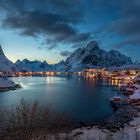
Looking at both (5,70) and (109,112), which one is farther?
(5,70)

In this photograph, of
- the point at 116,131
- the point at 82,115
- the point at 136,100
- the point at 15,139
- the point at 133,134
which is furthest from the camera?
the point at 136,100

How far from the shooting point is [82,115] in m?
34.4

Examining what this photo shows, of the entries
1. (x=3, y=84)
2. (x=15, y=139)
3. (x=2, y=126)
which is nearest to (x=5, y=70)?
(x=3, y=84)

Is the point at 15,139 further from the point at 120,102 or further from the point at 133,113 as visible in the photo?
the point at 120,102

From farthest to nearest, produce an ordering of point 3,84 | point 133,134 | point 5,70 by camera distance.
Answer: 1. point 5,70
2. point 3,84
3. point 133,134

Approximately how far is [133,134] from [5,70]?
17804 cm

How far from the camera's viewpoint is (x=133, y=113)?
3180 cm

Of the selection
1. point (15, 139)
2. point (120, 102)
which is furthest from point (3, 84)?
point (15, 139)

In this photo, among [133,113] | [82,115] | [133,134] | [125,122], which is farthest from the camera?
[82,115]

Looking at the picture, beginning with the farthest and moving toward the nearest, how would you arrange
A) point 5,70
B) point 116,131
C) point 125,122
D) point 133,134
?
point 5,70 → point 125,122 → point 116,131 → point 133,134

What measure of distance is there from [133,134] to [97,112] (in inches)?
652

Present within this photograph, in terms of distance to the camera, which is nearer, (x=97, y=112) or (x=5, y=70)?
(x=97, y=112)

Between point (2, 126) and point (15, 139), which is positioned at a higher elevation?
point (15, 139)

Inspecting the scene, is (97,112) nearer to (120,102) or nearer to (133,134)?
(120,102)
